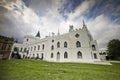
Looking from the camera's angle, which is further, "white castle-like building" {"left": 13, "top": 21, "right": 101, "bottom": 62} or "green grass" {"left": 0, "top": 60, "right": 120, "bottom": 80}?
"white castle-like building" {"left": 13, "top": 21, "right": 101, "bottom": 62}

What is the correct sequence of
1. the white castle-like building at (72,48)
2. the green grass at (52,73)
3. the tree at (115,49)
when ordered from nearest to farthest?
the green grass at (52,73) → the white castle-like building at (72,48) → the tree at (115,49)

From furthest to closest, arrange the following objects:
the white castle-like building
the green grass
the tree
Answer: the tree < the white castle-like building < the green grass

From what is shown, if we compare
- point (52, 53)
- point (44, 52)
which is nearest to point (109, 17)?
point (52, 53)

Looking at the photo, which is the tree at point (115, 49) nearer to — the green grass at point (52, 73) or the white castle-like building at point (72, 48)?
the white castle-like building at point (72, 48)

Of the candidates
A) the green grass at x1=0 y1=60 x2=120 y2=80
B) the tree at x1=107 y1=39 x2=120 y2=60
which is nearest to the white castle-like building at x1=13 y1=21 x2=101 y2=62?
the green grass at x1=0 y1=60 x2=120 y2=80

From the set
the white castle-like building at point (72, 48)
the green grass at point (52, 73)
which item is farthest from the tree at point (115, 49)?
the green grass at point (52, 73)

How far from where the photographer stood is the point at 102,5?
5.84 meters

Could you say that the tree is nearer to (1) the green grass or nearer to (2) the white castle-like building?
(2) the white castle-like building

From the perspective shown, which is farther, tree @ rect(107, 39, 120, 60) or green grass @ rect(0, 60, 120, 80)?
tree @ rect(107, 39, 120, 60)

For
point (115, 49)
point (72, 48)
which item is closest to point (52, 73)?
point (72, 48)

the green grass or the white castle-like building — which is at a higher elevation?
the white castle-like building

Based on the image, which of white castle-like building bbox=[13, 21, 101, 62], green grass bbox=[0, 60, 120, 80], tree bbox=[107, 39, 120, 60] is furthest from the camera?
tree bbox=[107, 39, 120, 60]

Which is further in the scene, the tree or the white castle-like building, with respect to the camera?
the tree

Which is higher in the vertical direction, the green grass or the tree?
the tree
